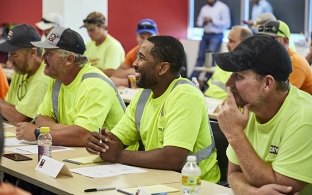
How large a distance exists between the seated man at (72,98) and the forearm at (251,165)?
158cm

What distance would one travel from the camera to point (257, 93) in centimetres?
337

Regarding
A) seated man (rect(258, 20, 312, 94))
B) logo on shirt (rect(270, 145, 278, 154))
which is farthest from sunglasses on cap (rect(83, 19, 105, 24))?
logo on shirt (rect(270, 145, 278, 154))

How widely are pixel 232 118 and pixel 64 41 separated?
2.05 metres

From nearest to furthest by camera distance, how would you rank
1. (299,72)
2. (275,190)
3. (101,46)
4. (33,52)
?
(275,190) → (33,52) → (299,72) → (101,46)

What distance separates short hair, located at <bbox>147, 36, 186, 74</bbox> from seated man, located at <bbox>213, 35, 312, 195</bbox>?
0.86 meters

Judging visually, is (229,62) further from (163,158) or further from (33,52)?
(33,52)

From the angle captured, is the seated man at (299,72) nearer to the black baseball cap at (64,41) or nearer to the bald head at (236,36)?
the bald head at (236,36)

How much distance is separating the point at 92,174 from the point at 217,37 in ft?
31.3

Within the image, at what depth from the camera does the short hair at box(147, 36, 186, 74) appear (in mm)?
4352

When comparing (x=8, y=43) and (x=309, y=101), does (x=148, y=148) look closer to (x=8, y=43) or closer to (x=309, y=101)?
(x=309, y=101)

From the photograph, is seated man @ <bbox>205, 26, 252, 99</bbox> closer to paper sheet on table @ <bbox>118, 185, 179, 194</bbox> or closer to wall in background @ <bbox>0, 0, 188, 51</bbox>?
paper sheet on table @ <bbox>118, 185, 179, 194</bbox>

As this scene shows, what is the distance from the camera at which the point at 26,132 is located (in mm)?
4867

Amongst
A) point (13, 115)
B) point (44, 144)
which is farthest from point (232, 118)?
point (13, 115)

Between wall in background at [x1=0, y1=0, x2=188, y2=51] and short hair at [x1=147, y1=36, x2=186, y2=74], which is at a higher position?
short hair at [x1=147, y1=36, x2=186, y2=74]
